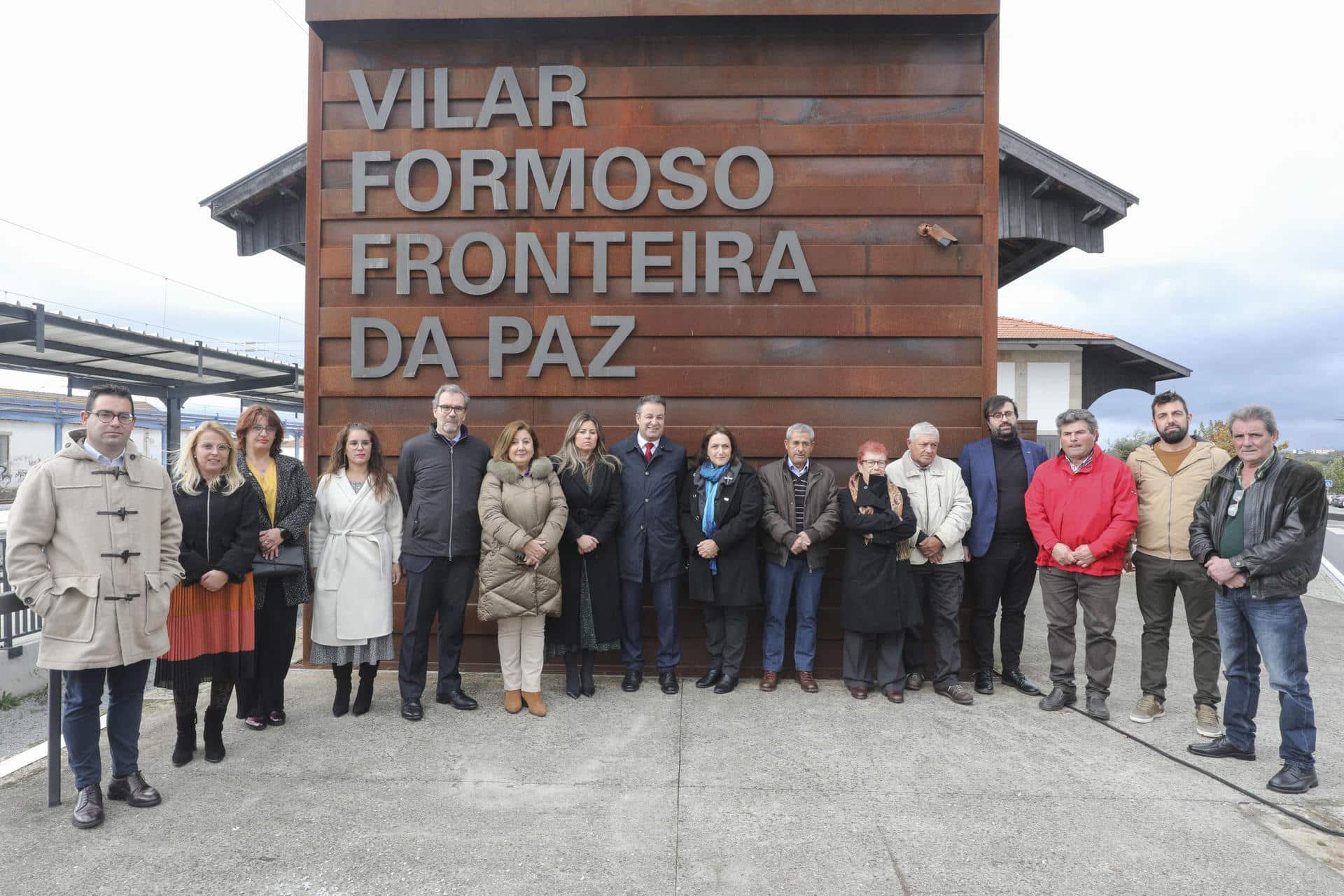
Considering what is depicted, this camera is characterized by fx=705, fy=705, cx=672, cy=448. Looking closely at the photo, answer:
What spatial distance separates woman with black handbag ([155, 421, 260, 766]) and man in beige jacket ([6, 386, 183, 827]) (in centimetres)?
25

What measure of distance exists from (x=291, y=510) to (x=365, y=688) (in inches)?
44.1

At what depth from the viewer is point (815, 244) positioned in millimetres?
4840

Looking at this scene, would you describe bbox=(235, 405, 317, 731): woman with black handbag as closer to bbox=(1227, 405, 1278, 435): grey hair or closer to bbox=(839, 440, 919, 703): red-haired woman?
bbox=(839, 440, 919, 703): red-haired woman

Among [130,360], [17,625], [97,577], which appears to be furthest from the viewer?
[130,360]

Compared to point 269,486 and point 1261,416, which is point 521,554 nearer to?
point 269,486

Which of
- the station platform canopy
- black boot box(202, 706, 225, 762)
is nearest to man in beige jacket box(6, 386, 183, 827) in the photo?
black boot box(202, 706, 225, 762)

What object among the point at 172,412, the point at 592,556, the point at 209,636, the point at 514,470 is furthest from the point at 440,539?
the point at 172,412

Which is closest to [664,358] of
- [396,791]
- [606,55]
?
[606,55]

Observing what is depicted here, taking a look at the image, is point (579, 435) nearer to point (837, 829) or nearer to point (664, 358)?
point (664, 358)

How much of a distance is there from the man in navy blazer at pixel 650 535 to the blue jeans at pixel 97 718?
8.01ft

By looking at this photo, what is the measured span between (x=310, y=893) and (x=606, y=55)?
4984mm

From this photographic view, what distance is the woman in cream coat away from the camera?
3.89 meters

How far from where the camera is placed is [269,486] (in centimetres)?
368

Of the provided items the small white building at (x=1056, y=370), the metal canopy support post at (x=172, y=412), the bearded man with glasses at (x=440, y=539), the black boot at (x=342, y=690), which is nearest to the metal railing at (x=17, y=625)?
the black boot at (x=342, y=690)
